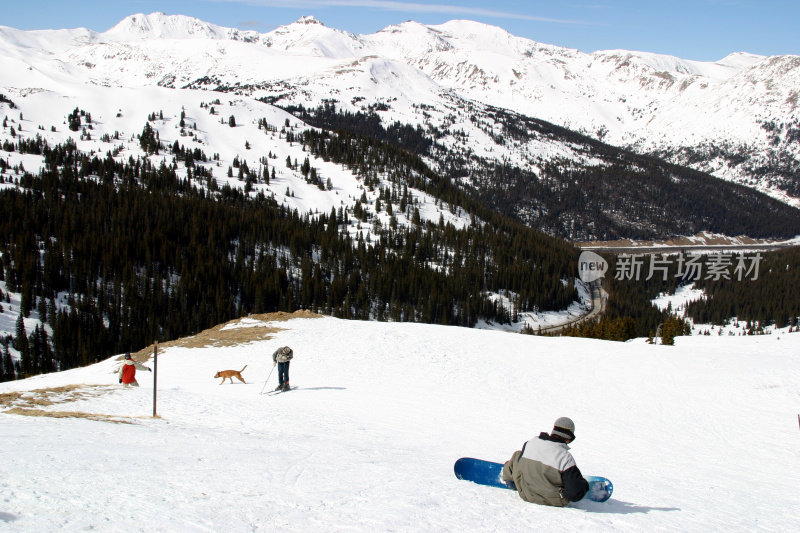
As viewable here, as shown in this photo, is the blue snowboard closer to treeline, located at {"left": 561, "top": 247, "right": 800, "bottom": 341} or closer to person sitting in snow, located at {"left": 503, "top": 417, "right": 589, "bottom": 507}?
person sitting in snow, located at {"left": 503, "top": 417, "right": 589, "bottom": 507}

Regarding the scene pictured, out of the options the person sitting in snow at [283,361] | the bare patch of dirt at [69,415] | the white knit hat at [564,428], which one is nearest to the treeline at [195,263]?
the person sitting in snow at [283,361]

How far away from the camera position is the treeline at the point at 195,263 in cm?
9706

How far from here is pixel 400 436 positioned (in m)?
18.3

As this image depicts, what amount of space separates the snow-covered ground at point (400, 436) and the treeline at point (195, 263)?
6843 centimetres

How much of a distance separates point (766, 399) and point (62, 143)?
21329 centimetres

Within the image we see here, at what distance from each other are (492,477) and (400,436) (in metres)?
6.92

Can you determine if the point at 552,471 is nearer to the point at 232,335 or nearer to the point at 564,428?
the point at 564,428

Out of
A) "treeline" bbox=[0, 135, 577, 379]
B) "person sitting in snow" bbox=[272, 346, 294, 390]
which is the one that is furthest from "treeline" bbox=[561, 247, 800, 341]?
"person sitting in snow" bbox=[272, 346, 294, 390]

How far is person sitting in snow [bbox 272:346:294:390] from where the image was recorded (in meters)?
25.9

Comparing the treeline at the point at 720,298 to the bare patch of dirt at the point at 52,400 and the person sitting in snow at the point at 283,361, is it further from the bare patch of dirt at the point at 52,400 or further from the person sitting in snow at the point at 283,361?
the bare patch of dirt at the point at 52,400

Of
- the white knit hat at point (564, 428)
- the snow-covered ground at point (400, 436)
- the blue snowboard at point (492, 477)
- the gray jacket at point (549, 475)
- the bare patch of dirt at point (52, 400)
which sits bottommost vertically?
the bare patch of dirt at point (52, 400)

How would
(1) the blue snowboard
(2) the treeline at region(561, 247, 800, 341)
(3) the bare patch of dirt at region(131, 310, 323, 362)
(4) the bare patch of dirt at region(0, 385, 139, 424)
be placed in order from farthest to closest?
(2) the treeline at region(561, 247, 800, 341)
(3) the bare patch of dirt at region(131, 310, 323, 362)
(4) the bare patch of dirt at region(0, 385, 139, 424)
(1) the blue snowboard

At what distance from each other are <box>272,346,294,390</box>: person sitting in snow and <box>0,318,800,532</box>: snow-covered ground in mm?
1075

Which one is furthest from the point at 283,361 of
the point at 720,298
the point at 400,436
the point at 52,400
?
the point at 720,298
